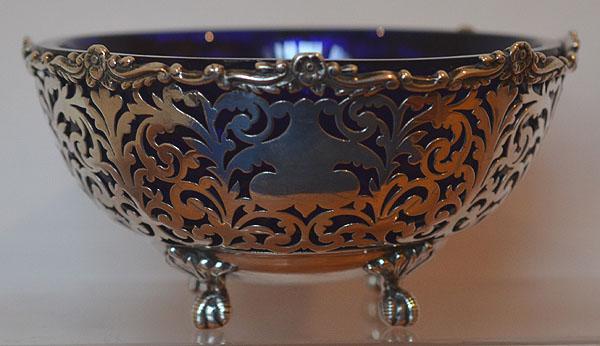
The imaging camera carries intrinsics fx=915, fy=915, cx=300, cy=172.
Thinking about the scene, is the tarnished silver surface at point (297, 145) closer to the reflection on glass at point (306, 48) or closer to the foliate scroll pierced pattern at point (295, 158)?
the foliate scroll pierced pattern at point (295, 158)

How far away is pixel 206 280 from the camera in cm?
74

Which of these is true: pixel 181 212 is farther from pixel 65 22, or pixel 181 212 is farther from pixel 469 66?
pixel 65 22

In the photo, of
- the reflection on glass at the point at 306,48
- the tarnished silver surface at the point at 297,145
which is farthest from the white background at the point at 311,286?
the tarnished silver surface at the point at 297,145

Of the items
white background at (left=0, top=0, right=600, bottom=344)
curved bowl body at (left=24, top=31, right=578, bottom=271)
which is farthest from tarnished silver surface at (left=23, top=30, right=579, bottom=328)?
white background at (left=0, top=0, right=600, bottom=344)

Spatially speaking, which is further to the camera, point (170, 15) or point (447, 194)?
point (170, 15)

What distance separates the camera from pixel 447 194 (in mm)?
653

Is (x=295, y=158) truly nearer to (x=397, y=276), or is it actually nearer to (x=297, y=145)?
(x=297, y=145)

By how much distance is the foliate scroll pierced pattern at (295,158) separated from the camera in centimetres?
60

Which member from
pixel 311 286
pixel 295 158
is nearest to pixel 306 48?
pixel 311 286

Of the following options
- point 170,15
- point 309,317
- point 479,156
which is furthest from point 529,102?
point 170,15

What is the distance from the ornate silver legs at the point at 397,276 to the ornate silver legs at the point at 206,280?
0.12 metres

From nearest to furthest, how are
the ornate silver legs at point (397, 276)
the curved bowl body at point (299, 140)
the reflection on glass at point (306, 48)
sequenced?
the curved bowl body at point (299, 140)
the ornate silver legs at point (397, 276)
the reflection on glass at point (306, 48)

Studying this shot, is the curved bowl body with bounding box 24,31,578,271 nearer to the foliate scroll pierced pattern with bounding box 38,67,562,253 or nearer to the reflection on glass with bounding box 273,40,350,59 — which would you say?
the foliate scroll pierced pattern with bounding box 38,67,562,253

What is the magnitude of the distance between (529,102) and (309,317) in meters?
0.31
